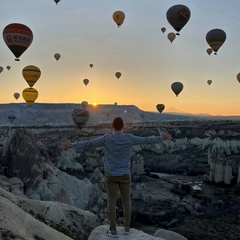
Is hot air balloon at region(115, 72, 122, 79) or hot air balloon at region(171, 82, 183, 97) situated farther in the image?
hot air balloon at region(115, 72, 122, 79)

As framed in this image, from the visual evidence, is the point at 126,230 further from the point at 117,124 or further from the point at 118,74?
the point at 118,74

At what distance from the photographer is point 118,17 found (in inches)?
1665

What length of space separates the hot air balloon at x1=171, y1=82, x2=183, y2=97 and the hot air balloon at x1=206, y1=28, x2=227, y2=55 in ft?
38.5

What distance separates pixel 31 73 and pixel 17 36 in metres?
6.78

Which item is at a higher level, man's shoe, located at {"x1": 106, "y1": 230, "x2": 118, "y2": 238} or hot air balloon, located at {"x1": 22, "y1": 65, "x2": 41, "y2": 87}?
hot air balloon, located at {"x1": 22, "y1": 65, "x2": 41, "y2": 87}

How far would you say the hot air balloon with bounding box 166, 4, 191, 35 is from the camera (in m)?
32.4

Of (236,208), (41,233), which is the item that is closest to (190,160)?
(236,208)

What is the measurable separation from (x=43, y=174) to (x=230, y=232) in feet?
47.6

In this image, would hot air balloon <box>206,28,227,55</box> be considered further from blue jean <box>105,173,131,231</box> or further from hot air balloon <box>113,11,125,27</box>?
blue jean <box>105,173,131,231</box>

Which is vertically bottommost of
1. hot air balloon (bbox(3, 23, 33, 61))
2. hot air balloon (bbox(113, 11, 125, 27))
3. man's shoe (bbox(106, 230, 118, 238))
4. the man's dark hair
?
man's shoe (bbox(106, 230, 118, 238))

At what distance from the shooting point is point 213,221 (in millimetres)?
30500

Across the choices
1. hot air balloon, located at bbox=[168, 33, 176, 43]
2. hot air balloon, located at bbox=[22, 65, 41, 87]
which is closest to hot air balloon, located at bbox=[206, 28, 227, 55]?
hot air balloon, located at bbox=[168, 33, 176, 43]

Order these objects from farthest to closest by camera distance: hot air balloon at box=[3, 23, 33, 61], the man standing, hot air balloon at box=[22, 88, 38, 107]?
hot air balloon at box=[22, 88, 38, 107] < hot air balloon at box=[3, 23, 33, 61] < the man standing

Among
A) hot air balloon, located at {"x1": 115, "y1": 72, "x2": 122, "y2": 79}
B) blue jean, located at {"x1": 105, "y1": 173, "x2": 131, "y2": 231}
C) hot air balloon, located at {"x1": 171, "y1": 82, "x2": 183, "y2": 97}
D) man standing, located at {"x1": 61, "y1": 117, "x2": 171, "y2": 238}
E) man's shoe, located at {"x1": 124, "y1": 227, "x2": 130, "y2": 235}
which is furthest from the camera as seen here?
hot air balloon, located at {"x1": 115, "y1": 72, "x2": 122, "y2": 79}
